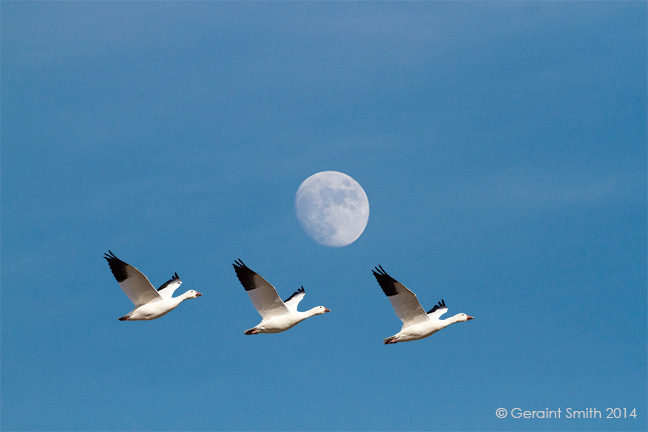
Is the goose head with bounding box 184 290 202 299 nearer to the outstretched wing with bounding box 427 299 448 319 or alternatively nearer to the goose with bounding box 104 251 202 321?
the goose with bounding box 104 251 202 321

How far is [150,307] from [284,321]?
5.34 metres

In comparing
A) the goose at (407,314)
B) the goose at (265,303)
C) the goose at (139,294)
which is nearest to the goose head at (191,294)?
the goose at (139,294)

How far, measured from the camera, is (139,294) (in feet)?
178

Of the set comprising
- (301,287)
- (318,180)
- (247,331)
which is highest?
(318,180)

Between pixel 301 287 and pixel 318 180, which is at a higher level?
pixel 318 180

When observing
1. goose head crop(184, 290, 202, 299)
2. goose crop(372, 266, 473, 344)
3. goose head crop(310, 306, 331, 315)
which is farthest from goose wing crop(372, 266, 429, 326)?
goose head crop(184, 290, 202, 299)

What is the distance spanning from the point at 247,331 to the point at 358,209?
914 centimetres

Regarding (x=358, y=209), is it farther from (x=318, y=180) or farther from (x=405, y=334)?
(x=405, y=334)

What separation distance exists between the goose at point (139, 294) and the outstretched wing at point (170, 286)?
2565 millimetres

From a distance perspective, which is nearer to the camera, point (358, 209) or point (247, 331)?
point (247, 331)

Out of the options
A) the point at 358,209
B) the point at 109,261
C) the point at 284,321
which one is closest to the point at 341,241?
the point at 358,209

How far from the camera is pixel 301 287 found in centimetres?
5912

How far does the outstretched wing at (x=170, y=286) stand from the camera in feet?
191

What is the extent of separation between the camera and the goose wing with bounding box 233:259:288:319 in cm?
5344
